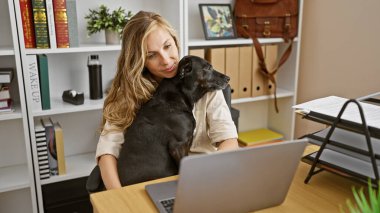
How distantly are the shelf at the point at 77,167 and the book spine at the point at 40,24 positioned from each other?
73 cm

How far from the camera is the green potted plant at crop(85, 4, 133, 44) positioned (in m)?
2.13

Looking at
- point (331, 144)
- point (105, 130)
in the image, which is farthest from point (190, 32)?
point (331, 144)

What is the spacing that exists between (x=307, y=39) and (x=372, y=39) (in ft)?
1.64

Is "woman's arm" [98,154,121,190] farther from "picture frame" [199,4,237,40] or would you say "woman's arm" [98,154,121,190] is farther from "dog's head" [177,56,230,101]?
"picture frame" [199,4,237,40]

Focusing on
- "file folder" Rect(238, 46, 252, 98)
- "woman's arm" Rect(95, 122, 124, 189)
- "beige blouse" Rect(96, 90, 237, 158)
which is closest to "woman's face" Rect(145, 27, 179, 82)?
"beige blouse" Rect(96, 90, 237, 158)

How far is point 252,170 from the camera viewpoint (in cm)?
82

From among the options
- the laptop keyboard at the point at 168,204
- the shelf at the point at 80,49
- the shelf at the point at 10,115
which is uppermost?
the shelf at the point at 80,49

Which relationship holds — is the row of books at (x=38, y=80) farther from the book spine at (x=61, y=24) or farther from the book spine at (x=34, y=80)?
the book spine at (x=61, y=24)

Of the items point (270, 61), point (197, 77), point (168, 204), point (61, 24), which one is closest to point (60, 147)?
point (61, 24)

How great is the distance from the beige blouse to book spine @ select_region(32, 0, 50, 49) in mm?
779

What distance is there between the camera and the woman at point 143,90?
1.37 m

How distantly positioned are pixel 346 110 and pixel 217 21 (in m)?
1.59

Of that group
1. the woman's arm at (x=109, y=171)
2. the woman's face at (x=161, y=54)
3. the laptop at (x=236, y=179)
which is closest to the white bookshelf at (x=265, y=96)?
the woman's face at (x=161, y=54)

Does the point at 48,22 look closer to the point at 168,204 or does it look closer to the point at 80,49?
the point at 80,49
